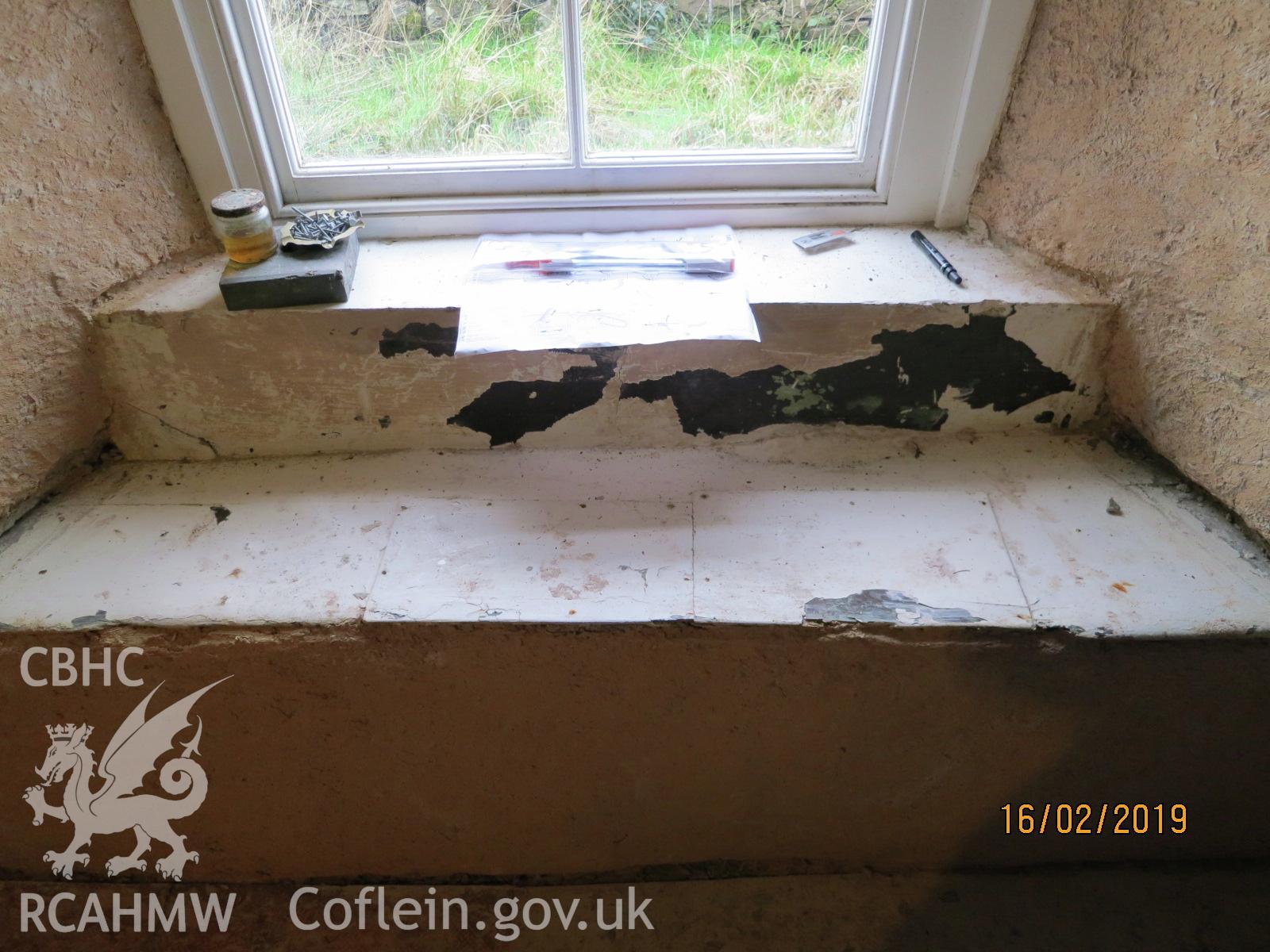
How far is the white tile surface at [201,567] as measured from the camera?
94cm

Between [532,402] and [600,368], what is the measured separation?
12cm

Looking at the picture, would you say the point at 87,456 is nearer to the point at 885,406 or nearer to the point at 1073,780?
the point at 885,406

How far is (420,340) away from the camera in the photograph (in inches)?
43.4

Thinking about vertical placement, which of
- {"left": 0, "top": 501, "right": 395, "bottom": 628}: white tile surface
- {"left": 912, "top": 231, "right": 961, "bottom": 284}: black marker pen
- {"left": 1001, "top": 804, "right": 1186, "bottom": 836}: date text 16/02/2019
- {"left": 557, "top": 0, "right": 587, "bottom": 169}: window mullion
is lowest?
{"left": 1001, "top": 804, "right": 1186, "bottom": 836}: date text 16/02/2019

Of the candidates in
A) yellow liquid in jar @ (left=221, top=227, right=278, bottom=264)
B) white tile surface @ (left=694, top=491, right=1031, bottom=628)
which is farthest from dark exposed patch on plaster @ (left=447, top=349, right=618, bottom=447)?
yellow liquid in jar @ (left=221, top=227, right=278, bottom=264)

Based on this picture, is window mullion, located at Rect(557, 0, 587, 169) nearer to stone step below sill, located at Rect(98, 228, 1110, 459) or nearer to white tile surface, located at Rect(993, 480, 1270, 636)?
stone step below sill, located at Rect(98, 228, 1110, 459)

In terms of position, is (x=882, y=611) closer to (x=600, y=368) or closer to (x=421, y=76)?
(x=600, y=368)

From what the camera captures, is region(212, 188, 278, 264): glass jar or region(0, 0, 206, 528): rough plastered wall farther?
region(212, 188, 278, 264): glass jar

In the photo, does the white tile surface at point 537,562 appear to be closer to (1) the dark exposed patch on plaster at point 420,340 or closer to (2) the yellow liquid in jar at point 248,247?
(1) the dark exposed patch on plaster at point 420,340

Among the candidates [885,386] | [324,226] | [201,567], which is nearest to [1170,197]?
[885,386]

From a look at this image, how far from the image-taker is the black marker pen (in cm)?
113

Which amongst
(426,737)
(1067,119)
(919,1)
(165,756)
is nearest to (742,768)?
(426,737)

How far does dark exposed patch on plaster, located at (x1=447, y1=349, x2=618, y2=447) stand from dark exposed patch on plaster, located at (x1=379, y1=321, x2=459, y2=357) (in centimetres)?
9

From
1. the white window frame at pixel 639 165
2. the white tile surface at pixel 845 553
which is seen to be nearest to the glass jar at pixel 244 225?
the white window frame at pixel 639 165
